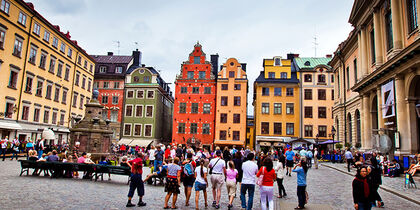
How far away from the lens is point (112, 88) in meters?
50.9

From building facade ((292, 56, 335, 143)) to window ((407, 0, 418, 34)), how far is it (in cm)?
2797

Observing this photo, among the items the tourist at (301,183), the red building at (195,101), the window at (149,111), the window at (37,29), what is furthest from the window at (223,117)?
the tourist at (301,183)

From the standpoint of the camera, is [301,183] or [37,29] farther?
[37,29]

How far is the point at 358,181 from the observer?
23.2 ft

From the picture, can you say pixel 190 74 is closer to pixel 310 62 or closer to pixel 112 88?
pixel 112 88

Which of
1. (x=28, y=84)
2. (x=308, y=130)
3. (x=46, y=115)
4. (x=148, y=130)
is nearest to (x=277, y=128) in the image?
(x=308, y=130)

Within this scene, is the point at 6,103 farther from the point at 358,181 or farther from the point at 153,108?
the point at 358,181

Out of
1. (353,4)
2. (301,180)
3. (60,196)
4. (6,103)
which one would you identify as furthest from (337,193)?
(6,103)

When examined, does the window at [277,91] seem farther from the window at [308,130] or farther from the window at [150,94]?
the window at [150,94]

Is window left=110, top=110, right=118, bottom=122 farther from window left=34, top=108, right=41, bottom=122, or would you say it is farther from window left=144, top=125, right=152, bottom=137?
window left=34, top=108, right=41, bottom=122

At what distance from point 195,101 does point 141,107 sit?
31.2 ft

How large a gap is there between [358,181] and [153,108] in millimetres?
44604

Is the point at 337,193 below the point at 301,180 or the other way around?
below

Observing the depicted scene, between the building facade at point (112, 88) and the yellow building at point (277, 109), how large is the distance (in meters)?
23.3
